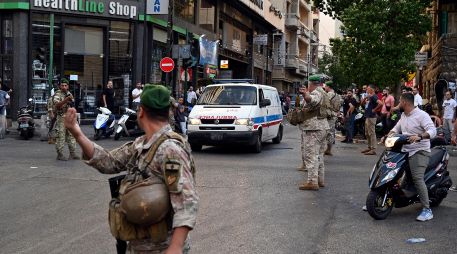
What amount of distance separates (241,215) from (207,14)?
30.6 m

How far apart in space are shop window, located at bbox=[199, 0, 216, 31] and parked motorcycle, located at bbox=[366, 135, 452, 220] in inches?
1133

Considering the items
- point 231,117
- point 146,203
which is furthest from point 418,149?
point 231,117

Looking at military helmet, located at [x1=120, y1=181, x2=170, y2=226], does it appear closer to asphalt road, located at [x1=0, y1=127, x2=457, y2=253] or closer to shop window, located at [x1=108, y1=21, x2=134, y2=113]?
asphalt road, located at [x1=0, y1=127, x2=457, y2=253]

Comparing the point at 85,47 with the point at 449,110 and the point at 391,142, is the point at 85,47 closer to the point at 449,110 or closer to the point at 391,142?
the point at 449,110

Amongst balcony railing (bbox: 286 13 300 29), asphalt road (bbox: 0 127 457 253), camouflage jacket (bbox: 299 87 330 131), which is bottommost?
asphalt road (bbox: 0 127 457 253)

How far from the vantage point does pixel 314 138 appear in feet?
30.6

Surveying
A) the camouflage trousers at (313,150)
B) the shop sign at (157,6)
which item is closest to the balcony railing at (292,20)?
the shop sign at (157,6)

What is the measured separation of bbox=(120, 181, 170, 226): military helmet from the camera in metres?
2.91

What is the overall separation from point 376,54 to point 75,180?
56.5 feet

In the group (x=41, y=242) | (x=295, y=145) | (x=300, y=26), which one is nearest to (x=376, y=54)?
(x=295, y=145)

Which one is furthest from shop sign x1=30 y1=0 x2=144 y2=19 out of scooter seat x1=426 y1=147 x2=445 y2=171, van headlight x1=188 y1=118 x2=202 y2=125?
scooter seat x1=426 y1=147 x2=445 y2=171

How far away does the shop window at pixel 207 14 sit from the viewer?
35.8 m

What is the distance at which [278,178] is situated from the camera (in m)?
10.7

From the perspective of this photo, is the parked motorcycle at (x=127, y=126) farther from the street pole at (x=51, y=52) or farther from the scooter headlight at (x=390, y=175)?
the scooter headlight at (x=390, y=175)
